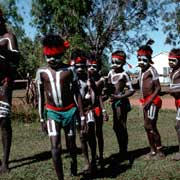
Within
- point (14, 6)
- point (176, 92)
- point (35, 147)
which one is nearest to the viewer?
point (176, 92)

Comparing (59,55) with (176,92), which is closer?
(59,55)

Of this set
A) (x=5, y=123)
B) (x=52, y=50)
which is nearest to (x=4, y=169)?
(x=5, y=123)

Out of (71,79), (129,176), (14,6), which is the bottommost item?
(129,176)

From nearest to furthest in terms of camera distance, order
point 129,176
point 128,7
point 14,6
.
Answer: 1. point 129,176
2. point 14,6
3. point 128,7

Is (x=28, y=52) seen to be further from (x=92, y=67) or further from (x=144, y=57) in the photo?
(x=92, y=67)

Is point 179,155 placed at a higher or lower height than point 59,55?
lower

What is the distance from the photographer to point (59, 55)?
20.7 feet

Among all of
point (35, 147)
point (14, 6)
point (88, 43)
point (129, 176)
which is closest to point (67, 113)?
point (129, 176)

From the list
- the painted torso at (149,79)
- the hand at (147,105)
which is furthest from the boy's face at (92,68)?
the hand at (147,105)

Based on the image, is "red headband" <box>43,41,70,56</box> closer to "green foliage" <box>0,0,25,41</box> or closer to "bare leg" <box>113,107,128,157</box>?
"bare leg" <box>113,107,128,157</box>

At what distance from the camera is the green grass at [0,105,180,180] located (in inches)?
281

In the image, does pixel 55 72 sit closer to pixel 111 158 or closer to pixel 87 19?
pixel 111 158

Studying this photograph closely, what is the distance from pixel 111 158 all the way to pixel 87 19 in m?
32.8

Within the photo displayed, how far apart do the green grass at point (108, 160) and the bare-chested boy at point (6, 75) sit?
0.58 m
